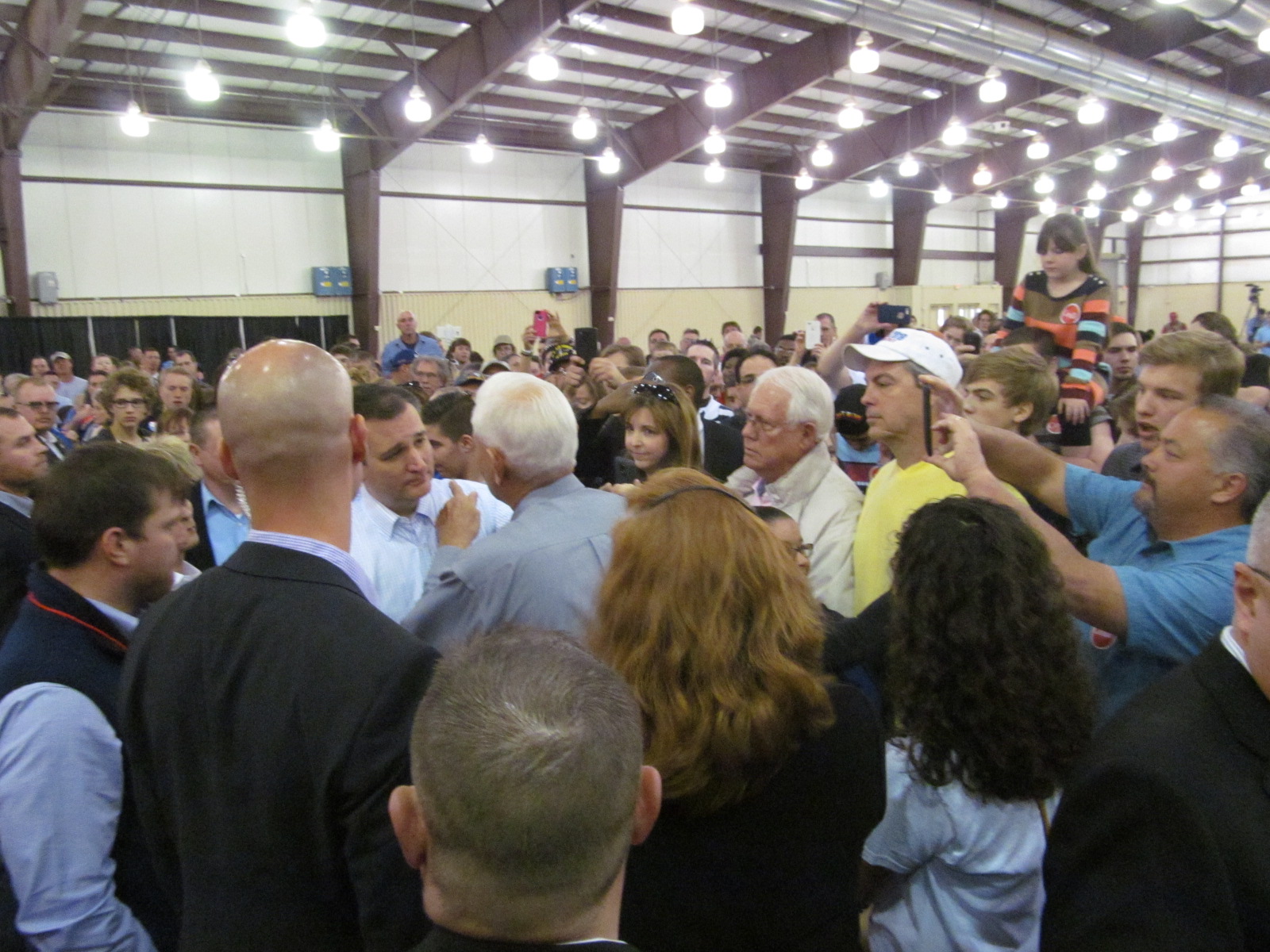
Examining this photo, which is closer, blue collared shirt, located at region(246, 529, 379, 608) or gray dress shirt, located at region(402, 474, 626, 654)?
blue collared shirt, located at region(246, 529, 379, 608)

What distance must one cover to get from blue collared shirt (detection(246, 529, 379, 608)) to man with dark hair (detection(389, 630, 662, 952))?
1.66 feet

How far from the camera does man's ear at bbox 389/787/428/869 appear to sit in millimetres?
917

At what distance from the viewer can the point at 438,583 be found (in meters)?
1.99

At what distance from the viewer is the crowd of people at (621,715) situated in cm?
92

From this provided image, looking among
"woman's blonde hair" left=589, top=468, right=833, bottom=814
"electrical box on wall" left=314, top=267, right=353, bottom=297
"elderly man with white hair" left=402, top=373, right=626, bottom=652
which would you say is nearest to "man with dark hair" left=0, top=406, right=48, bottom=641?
"elderly man with white hair" left=402, top=373, right=626, bottom=652

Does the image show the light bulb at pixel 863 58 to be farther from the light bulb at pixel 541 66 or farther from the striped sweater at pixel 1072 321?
the striped sweater at pixel 1072 321

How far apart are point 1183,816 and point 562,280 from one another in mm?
15049

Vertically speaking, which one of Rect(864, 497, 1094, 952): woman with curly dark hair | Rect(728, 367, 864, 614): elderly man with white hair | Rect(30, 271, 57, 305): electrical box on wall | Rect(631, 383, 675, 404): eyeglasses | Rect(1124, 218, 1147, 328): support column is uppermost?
Rect(1124, 218, 1147, 328): support column

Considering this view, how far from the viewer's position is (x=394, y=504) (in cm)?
274

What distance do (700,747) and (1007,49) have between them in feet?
38.0

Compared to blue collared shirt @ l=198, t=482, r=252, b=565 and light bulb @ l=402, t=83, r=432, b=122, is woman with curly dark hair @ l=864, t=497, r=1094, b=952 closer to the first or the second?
blue collared shirt @ l=198, t=482, r=252, b=565

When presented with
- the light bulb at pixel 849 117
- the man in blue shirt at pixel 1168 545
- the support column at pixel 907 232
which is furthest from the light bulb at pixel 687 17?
the support column at pixel 907 232

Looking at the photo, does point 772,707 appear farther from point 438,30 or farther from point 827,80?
point 827,80

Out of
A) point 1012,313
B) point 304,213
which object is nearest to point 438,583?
point 1012,313
